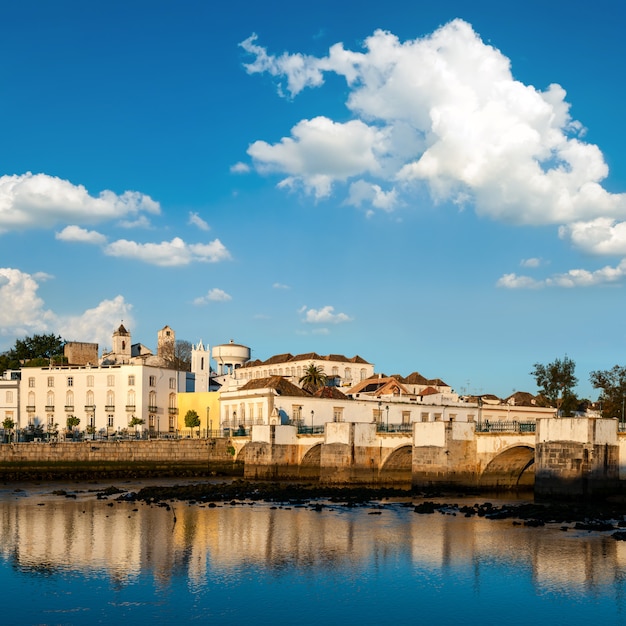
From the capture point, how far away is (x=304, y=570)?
26438 mm

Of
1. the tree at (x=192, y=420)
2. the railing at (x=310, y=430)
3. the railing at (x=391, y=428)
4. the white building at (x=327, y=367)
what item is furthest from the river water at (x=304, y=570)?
the white building at (x=327, y=367)

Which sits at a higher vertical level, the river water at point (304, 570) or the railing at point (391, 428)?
the railing at point (391, 428)

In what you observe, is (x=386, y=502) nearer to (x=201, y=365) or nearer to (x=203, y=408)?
(x=203, y=408)

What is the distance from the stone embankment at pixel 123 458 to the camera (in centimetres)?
6831

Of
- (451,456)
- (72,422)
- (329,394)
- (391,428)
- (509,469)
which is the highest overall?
(329,394)

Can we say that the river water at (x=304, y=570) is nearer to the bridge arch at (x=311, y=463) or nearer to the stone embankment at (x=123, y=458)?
the bridge arch at (x=311, y=463)

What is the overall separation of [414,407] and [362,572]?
53218mm

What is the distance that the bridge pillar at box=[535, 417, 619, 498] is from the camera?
135ft

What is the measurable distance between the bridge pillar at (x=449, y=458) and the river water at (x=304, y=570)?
1147 centimetres

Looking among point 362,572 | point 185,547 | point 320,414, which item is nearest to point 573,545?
point 362,572

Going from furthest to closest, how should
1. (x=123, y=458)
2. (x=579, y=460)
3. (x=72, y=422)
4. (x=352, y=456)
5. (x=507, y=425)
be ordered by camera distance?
(x=72, y=422) < (x=123, y=458) < (x=352, y=456) < (x=507, y=425) < (x=579, y=460)

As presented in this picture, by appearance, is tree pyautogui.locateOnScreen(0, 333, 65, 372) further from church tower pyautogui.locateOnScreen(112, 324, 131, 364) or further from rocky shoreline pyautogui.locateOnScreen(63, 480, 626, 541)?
rocky shoreline pyautogui.locateOnScreen(63, 480, 626, 541)

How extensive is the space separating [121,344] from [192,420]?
25800mm

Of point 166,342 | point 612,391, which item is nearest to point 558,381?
point 612,391
